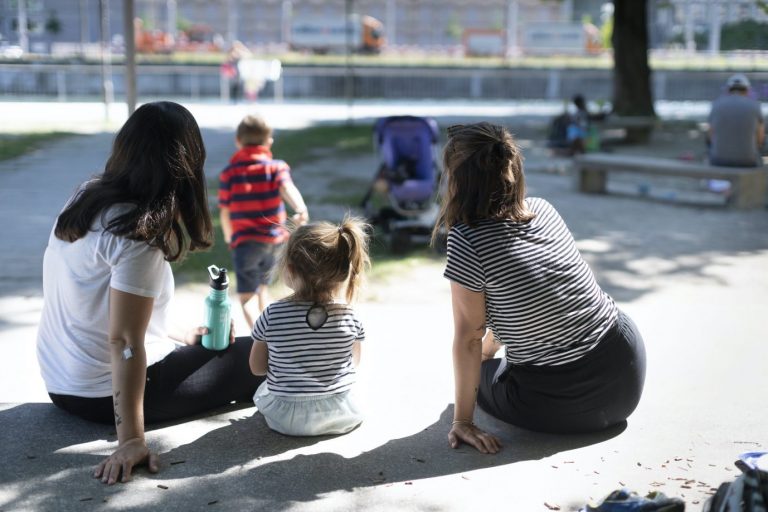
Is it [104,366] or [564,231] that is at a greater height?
[564,231]

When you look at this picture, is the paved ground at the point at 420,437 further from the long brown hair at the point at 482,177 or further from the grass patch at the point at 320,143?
the grass patch at the point at 320,143

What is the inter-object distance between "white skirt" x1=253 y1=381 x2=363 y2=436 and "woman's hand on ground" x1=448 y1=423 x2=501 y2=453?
44 centimetres

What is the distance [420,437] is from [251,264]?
1.94 meters

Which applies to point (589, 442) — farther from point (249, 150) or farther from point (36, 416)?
point (249, 150)

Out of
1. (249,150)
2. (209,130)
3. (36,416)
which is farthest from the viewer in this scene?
(209,130)

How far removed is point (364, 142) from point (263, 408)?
12.5 metres

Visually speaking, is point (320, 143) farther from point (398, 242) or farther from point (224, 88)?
point (224, 88)

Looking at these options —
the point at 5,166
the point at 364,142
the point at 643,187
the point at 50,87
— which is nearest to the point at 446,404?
the point at 643,187

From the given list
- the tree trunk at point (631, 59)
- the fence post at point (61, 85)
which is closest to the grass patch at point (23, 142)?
the tree trunk at point (631, 59)

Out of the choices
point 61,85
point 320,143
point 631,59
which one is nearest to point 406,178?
point 320,143

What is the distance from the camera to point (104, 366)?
3727mm

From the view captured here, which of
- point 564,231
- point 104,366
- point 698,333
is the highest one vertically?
point 564,231

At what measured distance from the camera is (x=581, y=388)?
3830 millimetres

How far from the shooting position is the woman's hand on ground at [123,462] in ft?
11.3
